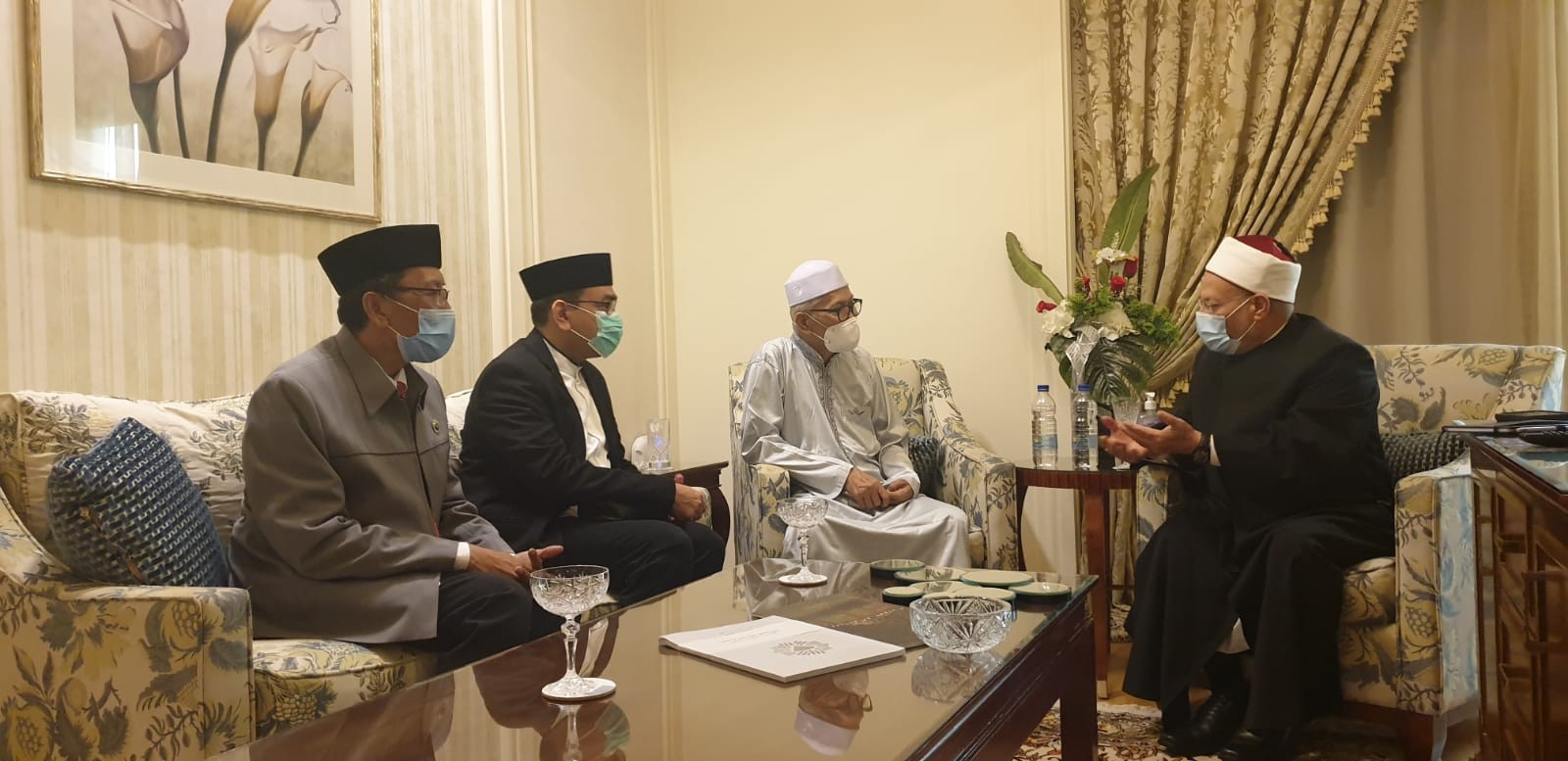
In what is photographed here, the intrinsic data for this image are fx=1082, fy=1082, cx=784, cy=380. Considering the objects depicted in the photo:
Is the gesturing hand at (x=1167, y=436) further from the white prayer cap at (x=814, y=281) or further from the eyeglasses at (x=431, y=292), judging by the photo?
the eyeglasses at (x=431, y=292)

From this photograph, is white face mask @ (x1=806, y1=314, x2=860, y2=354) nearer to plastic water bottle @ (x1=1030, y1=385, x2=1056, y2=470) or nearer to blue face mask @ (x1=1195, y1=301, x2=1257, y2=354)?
plastic water bottle @ (x1=1030, y1=385, x2=1056, y2=470)

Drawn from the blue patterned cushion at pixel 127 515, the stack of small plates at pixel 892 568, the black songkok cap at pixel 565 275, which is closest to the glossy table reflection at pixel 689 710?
the stack of small plates at pixel 892 568

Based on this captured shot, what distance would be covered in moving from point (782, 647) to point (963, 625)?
0.93ft

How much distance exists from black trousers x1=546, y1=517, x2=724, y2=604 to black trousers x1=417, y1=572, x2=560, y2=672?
0.54 m

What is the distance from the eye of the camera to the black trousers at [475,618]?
2080mm

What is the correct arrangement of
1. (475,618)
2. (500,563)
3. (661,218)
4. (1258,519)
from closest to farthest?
(475,618)
(500,563)
(1258,519)
(661,218)

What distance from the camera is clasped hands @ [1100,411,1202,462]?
107 inches

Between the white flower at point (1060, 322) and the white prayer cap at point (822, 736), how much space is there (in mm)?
2306

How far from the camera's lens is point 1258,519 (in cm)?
267

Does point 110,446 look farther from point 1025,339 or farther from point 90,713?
point 1025,339

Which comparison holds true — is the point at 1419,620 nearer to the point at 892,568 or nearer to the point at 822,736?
the point at 892,568

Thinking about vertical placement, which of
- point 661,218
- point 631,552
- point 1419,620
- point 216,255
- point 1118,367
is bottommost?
point 1419,620

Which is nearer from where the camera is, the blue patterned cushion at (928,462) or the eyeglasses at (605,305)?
the eyeglasses at (605,305)

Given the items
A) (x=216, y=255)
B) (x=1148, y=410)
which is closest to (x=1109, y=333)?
(x=1148, y=410)
